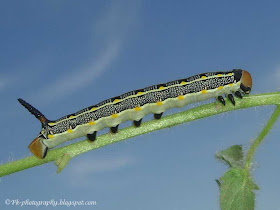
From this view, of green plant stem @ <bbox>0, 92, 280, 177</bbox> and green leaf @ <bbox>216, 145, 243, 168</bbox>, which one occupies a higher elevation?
green plant stem @ <bbox>0, 92, 280, 177</bbox>

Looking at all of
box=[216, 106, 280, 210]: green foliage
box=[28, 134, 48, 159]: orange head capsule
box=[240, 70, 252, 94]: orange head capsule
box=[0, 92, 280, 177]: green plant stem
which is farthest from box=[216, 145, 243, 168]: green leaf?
box=[28, 134, 48, 159]: orange head capsule

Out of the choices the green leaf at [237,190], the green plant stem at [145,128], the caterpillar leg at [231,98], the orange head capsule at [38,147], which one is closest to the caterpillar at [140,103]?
the orange head capsule at [38,147]

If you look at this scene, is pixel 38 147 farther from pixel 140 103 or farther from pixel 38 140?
pixel 140 103

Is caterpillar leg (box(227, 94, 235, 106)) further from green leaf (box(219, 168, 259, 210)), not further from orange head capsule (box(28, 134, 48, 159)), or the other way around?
orange head capsule (box(28, 134, 48, 159))

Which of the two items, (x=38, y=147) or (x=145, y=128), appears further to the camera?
(x=38, y=147)

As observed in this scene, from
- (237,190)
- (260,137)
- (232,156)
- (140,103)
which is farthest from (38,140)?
(260,137)
